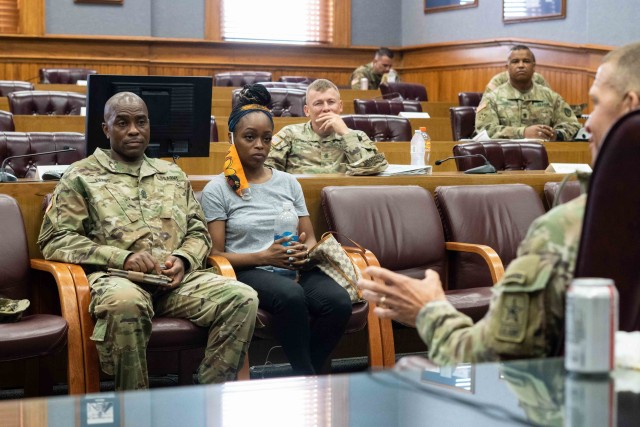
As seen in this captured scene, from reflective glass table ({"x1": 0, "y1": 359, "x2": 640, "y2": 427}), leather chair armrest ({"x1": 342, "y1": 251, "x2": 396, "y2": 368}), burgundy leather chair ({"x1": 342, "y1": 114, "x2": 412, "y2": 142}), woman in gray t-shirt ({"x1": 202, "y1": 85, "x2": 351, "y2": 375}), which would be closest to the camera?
reflective glass table ({"x1": 0, "y1": 359, "x2": 640, "y2": 427})

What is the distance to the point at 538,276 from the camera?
1589 millimetres

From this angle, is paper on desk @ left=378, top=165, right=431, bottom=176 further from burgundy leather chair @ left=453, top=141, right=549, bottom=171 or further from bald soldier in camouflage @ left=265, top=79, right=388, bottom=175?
burgundy leather chair @ left=453, top=141, right=549, bottom=171

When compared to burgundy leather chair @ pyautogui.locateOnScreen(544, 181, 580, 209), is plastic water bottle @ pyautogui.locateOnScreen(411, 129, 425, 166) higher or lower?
higher

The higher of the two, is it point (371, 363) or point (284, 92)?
point (284, 92)

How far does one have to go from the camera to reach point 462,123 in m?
8.09

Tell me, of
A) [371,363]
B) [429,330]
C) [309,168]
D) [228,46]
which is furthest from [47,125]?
[228,46]

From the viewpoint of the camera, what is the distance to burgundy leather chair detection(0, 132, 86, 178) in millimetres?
4816

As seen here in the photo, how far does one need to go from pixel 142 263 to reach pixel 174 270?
116mm

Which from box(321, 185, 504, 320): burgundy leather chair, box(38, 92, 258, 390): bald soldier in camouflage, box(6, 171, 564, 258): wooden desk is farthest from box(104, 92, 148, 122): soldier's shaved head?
box(321, 185, 504, 320): burgundy leather chair

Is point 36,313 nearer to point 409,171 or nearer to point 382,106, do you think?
point 409,171

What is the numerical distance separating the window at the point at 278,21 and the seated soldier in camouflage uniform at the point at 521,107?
17.6 ft

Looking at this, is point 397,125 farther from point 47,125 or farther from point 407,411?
point 407,411

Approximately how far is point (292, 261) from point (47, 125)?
3.11 meters

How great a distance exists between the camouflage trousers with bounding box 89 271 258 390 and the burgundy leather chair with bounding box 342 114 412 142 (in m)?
3.11
